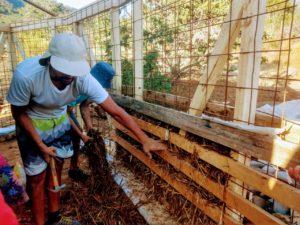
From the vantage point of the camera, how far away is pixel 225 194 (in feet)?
6.55

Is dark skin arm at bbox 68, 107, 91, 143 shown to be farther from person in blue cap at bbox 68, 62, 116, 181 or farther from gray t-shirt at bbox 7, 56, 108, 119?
gray t-shirt at bbox 7, 56, 108, 119

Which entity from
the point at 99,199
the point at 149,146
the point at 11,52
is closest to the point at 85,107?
the point at 99,199

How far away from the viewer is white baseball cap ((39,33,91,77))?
1.92 metres

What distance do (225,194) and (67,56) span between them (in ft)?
5.08

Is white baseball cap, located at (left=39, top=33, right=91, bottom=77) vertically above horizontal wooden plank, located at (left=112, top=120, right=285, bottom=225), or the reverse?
white baseball cap, located at (left=39, top=33, right=91, bottom=77)

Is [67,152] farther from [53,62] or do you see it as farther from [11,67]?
[11,67]

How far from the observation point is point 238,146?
5.95 feet

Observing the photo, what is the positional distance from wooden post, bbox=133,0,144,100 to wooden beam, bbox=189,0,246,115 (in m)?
1.15

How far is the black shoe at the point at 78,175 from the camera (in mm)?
3489

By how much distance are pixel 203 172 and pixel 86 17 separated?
10.2ft

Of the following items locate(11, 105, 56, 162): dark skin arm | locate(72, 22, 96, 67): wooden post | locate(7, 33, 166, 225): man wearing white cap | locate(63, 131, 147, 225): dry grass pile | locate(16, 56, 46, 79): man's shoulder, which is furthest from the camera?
locate(72, 22, 96, 67): wooden post

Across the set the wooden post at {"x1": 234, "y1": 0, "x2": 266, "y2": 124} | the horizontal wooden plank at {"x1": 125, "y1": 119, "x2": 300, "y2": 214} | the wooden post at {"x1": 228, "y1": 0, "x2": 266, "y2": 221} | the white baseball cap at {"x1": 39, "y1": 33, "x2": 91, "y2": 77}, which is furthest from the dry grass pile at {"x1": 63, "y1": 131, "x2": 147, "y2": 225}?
the wooden post at {"x1": 234, "y1": 0, "x2": 266, "y2": 124}

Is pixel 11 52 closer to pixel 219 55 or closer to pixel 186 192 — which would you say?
pixel 186 192

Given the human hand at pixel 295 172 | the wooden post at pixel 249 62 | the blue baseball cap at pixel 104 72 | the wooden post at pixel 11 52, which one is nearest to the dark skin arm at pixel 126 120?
the wooden post at pixel 249 62
